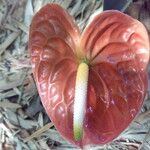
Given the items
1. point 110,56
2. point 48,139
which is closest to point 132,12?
point 110,56

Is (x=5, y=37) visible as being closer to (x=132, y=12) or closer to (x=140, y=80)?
(x=132, y=12)

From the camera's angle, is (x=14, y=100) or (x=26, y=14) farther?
(x=26, y=14)

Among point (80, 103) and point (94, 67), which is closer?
point (80, 103)

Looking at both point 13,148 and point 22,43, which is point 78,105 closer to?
point 13,148

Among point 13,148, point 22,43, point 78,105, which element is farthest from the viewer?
point 22,43

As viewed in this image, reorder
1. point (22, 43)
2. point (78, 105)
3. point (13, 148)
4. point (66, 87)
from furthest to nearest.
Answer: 1. point (22, 43)
2. point (13, 148)
3. point (66, 87)
4. point (78, 105)

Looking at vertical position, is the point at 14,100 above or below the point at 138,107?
below
